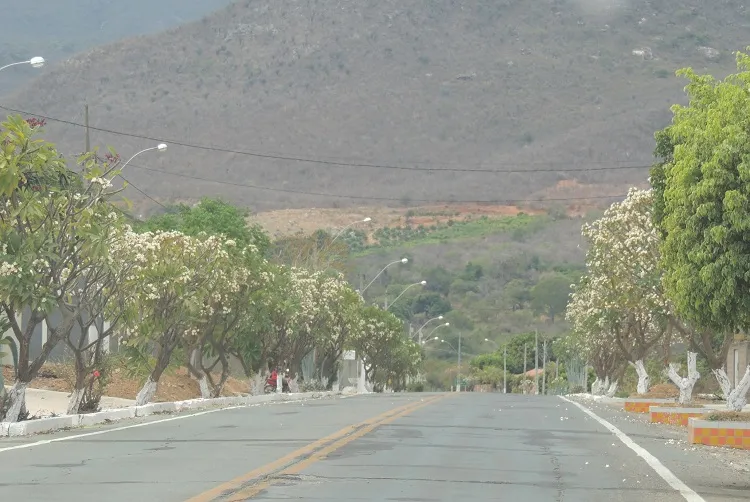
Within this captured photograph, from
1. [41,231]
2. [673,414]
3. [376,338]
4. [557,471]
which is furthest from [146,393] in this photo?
[376,338]

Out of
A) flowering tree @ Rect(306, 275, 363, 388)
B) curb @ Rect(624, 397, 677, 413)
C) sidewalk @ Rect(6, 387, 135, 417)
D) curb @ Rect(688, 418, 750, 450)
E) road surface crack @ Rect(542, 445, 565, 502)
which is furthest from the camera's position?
flowering tree @ Rect(306, 275, 363, 388)

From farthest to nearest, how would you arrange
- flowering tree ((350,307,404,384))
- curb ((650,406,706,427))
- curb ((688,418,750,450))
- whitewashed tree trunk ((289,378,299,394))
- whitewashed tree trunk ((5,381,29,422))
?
flowering tree ((350,307,404,384)), whitewashed tree trunk ((289,378,299,394)), curb ((650,406,706,427)), whitewashed tree trunk ((5,381,29,422)), curb ((688,418,750,450))

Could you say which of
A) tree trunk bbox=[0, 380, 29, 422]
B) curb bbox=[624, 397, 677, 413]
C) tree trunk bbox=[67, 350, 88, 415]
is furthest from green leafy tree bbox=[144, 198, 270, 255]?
tree trunk bbox=[0, 380, 29, 422]

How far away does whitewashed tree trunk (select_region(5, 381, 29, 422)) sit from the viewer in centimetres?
2700

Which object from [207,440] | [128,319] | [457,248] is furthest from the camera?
[457,248]

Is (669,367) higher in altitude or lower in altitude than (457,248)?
lower

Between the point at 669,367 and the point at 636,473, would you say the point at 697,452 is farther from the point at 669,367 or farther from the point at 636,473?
the point at 669,367

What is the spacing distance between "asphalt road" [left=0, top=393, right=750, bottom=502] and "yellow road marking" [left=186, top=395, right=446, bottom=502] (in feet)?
0.07

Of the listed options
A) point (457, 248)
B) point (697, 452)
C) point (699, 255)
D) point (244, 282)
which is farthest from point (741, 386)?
point (457, 248)

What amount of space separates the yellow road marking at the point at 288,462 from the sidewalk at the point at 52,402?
1099 centimetres

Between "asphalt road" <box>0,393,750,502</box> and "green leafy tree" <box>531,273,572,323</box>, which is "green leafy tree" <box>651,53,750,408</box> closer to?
"asphalt road" <box>0,393,750,502</box>

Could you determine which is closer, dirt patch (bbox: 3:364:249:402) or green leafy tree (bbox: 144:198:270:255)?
dirt patch (bbox: 3:364:249:402)

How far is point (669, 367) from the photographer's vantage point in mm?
47125

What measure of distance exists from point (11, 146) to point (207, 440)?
6.64 metres
